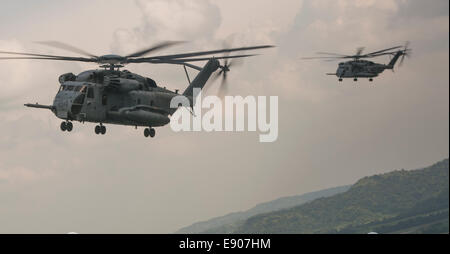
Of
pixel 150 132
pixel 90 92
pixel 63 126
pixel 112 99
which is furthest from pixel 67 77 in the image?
pixel 150 132

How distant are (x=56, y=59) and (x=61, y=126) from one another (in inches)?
244

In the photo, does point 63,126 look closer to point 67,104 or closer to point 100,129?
point 67,104

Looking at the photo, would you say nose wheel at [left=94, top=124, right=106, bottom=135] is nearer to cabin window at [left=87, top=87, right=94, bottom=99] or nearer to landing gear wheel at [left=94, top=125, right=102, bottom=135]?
landing gear wheel at [left=94, top=125, right=102, bottom=135]

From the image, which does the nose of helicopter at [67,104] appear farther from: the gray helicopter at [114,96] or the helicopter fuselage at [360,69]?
the helicopter fuselage at [360,69]

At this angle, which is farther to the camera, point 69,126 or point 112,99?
point 112,99

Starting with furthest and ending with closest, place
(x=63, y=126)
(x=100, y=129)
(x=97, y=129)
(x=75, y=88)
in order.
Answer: (x=100, y=129)
(x=97, y=129)
(x=75, y=88)
(x=63, y=126)

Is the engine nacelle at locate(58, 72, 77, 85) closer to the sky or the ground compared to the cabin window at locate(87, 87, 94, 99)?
closer to the sky

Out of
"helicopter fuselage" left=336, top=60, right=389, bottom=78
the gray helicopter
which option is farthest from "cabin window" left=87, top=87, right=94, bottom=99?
"helicopter fuselage" left=336, top=60, right=389, bottom=78

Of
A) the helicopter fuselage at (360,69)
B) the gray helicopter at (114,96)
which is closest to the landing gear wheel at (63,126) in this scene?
the gray helicopter at (114,96)

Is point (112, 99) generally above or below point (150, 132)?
above
